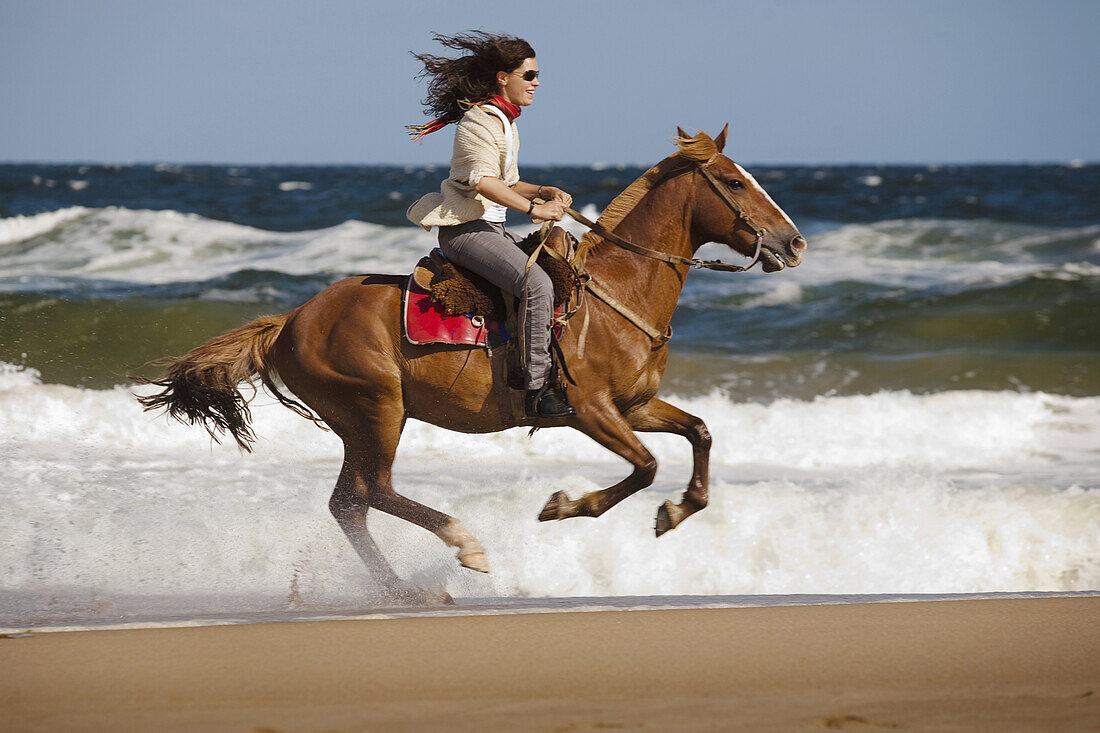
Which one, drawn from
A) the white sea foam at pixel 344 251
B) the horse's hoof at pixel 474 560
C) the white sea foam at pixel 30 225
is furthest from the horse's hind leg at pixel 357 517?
the white sea foam at pixel 30 225

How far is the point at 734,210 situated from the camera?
5.13 meters

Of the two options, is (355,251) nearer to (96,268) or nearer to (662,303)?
(96,268)

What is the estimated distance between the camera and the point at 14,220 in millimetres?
23531

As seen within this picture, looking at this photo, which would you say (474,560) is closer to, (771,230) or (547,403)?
(547,403)

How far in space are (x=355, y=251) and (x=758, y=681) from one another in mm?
18625

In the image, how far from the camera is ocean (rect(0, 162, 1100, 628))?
609cm

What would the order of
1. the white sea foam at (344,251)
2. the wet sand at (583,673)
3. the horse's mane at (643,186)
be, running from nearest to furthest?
1. the wet sand at (583,673)
2. the horse's mane at (643,186)
3. the white sea foam at (344,251)

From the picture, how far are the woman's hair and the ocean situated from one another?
225 centimetres

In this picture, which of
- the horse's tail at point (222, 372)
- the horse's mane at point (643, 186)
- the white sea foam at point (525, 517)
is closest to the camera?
the horse's mane at point (643, 186)

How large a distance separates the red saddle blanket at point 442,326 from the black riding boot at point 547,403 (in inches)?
11.8

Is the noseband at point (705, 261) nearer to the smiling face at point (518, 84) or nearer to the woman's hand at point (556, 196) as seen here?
the woman's hand at point (556, 196)

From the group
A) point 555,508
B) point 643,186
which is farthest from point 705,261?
point 555,508

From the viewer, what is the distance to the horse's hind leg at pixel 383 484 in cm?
535

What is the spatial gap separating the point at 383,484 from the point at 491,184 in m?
1.58
